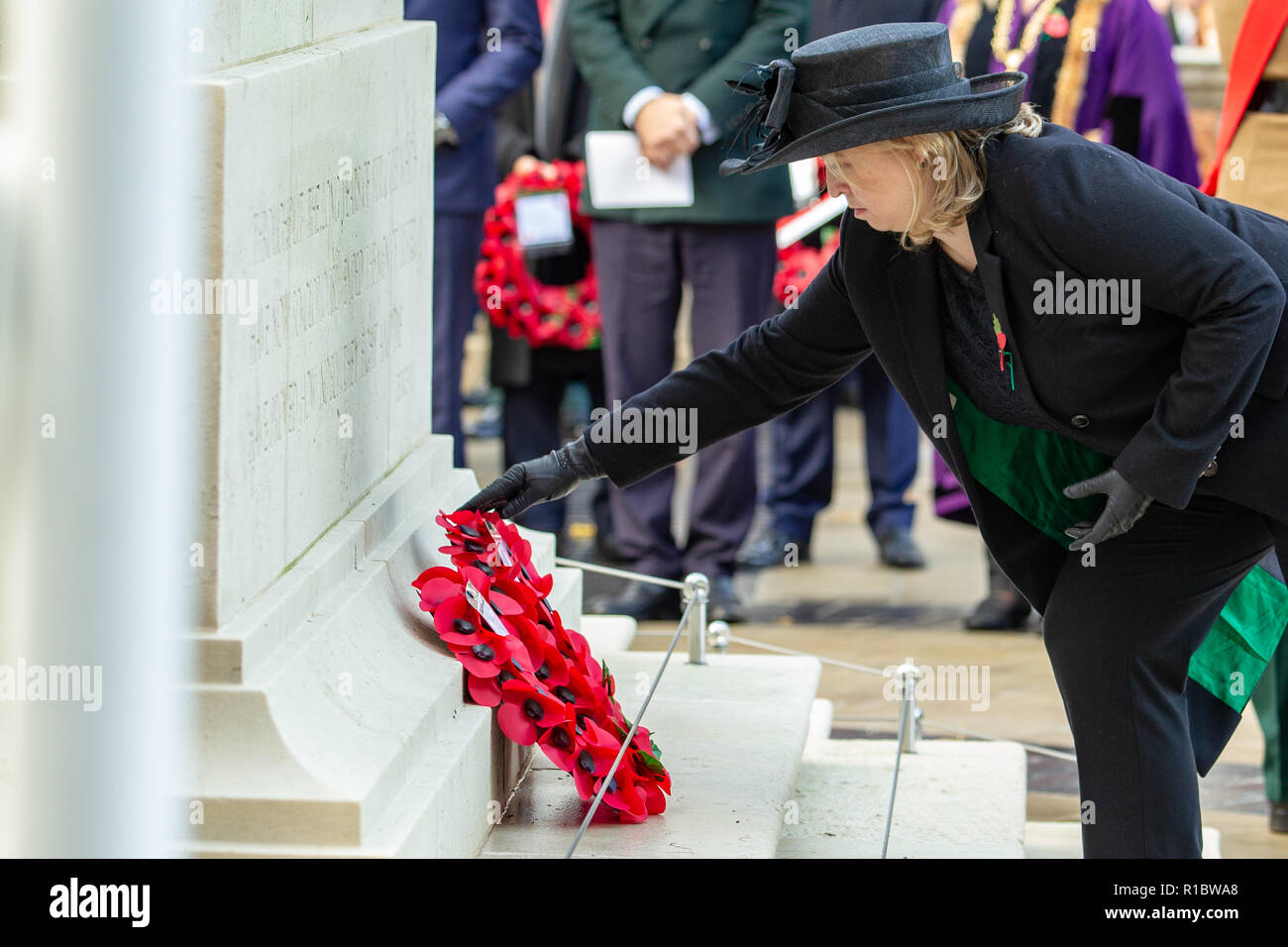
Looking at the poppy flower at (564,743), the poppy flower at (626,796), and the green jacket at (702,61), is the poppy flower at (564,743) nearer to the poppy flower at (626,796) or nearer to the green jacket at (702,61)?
the poppy flower at (626,796)

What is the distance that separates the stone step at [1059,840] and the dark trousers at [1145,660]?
972mm

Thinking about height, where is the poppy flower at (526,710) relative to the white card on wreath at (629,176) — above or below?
below

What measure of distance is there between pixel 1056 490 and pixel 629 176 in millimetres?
2824

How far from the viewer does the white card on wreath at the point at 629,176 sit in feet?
Answer: 18.8

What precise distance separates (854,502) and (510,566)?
4838 millimetres

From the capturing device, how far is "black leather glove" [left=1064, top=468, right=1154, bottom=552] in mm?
2902

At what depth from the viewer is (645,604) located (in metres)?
5.86

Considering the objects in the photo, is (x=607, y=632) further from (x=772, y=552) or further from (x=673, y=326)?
(x=772, y=552)

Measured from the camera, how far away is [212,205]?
2639 mm

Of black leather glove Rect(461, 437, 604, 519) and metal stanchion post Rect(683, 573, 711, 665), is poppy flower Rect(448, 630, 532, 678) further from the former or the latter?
metal stanchion post Rect(683, 573, 711, 665)

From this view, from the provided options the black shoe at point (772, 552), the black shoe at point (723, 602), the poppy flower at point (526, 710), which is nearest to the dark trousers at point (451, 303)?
the black shoe at point (723, 602)

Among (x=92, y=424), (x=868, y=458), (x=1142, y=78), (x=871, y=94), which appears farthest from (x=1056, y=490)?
(x=868, y=458)
